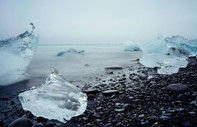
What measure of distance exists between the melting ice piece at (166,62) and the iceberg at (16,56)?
5.04 m

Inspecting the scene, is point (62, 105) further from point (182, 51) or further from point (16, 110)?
point (182, 51)

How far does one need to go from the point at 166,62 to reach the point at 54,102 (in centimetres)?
489

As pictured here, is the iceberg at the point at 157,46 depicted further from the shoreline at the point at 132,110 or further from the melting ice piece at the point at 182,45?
the shoreline at the point at 132,110

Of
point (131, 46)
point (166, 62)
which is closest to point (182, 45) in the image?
point (166, 62)

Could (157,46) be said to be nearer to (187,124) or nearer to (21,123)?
(187,124)

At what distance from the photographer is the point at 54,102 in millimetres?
2592

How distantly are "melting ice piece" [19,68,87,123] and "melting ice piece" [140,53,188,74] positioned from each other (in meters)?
3.45

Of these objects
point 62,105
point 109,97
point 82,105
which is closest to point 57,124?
point 62,105

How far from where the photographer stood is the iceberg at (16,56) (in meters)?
4.65

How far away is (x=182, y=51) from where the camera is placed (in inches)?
316

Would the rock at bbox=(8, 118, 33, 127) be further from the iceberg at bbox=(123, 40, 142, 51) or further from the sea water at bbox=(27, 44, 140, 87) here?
the iceberg at bbox=(123, 40, 142, 51)

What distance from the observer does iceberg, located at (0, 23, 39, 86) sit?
465 cm

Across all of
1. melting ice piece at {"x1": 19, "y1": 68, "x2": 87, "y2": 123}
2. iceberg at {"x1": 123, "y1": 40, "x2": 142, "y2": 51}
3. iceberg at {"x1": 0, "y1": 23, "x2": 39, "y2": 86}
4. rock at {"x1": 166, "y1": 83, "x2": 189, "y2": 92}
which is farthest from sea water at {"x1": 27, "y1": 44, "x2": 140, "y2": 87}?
iceberg at {"x1": 123, "y1": 40, "x2": 142, "y2": 51}

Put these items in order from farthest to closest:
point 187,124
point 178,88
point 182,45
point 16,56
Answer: point 182,45 < point 16,56 < point 178,88 < point 187,124
